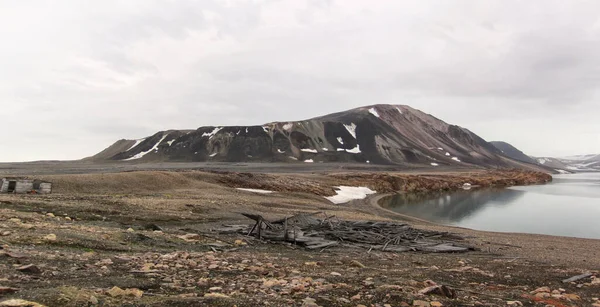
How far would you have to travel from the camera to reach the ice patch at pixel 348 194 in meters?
53.9

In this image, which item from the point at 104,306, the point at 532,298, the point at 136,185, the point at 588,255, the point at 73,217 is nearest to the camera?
the point at 104,306

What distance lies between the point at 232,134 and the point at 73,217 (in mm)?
164133

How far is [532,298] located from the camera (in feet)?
32.2

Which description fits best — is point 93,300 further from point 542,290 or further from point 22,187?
Answer: point 22,187

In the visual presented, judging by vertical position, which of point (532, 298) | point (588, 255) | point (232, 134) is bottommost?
point (588, 255)

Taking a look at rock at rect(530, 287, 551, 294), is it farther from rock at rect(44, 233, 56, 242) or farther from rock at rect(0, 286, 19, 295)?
rock at rect(44, 233, 56, 242)

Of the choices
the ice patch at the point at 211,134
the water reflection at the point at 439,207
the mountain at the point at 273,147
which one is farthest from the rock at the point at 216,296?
the ice patch at the point at 211,134

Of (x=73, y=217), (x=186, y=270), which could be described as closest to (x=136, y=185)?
(x=73, y=217)

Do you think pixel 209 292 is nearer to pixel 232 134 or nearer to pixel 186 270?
pixel 186 270

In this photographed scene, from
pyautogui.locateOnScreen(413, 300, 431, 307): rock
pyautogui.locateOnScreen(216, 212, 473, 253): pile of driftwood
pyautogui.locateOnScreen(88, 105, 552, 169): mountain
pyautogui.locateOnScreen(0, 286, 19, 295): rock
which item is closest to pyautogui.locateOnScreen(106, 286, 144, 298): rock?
pyautogui.locateOnScreen(0, 286, 19, 295): rock

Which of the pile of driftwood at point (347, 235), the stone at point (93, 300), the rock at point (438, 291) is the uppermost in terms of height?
the stone at point (93, 300)

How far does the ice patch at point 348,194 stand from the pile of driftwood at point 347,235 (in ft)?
93.7

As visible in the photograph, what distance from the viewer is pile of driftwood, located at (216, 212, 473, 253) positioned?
18609mm

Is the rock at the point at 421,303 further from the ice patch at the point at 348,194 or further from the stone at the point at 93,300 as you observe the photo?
the ice patch at the point at 348,194
